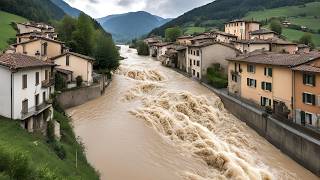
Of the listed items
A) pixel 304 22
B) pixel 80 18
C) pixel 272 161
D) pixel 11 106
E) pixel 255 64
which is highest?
pixel 304 22

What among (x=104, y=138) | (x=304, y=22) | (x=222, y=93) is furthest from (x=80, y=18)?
(x=304, y=22)

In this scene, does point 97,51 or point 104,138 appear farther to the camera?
point 97,51

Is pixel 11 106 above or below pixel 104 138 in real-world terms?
above

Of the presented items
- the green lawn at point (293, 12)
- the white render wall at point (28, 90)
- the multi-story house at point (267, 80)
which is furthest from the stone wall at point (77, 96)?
the green lawn at point (293, 12)

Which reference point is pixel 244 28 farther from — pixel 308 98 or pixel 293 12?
pixel 293 12

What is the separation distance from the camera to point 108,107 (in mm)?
37750

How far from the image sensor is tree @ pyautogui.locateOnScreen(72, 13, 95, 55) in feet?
200

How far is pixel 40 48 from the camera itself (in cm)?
4606

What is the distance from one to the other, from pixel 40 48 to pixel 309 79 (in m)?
30.8

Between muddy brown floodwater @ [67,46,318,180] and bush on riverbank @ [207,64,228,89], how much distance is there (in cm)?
650

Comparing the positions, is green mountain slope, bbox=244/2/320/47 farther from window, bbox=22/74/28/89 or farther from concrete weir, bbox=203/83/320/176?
window, bbox=22/74/28/89

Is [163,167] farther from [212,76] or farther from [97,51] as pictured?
[97,51]

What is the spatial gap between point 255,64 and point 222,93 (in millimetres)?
6899

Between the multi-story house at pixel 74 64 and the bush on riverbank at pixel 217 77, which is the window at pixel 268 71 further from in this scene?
the multi-story house at pixel 74 64
